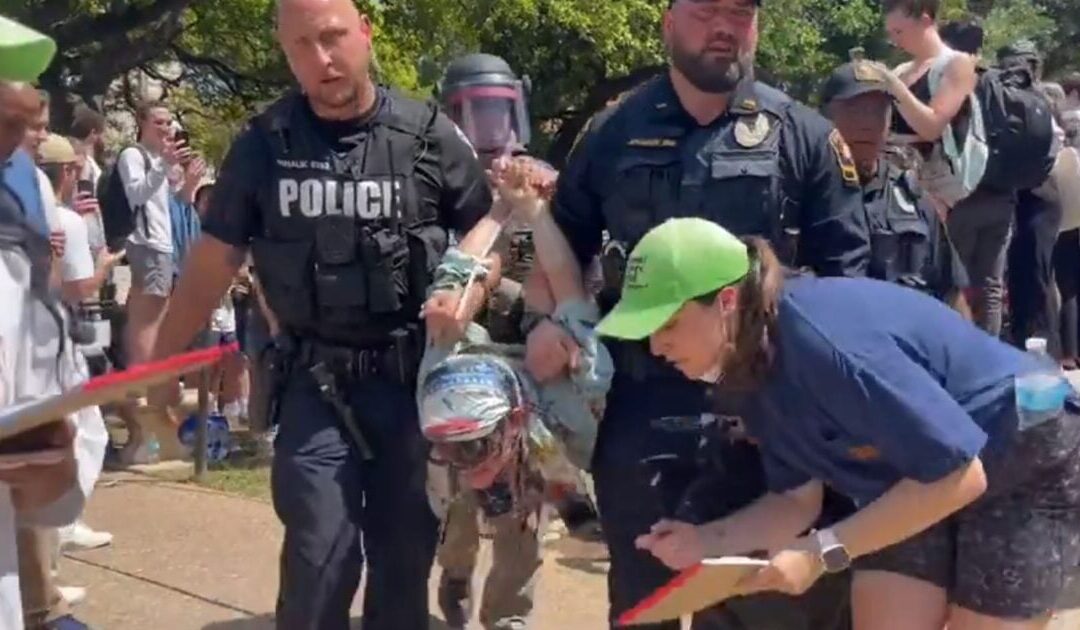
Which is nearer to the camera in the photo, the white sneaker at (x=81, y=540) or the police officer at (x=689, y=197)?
the police officer at (x=689, y=197)

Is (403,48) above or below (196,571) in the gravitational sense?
above

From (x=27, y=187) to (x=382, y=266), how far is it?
92cm

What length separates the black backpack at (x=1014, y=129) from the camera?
20.9 feet

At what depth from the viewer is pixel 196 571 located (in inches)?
247

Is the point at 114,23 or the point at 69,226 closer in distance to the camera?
the point at 69,226

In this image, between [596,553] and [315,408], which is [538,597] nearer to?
[596,553]

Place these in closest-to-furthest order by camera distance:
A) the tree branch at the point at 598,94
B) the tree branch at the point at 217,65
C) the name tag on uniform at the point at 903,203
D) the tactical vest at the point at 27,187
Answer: the tactical vest at the point at 27,187 → the name tag on uniform at the point at 903,203 → the tree branch at the point at 217,65 → the tree branch at the point at 598,94

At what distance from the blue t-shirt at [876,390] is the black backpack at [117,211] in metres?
5.73

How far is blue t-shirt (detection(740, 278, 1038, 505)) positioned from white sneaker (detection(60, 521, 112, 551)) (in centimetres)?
412

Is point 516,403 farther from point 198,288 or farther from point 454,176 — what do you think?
point 198,288

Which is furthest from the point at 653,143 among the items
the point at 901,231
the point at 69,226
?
the point at 69,226

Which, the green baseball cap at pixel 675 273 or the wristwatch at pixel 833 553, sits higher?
the green baseball cap at pixel 675 273

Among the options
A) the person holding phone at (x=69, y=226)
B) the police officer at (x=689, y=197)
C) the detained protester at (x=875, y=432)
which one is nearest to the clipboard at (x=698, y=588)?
the detained protester at (x=875, y=432)

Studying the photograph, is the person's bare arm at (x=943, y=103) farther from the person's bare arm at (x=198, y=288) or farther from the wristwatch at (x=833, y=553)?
the wristwatch at (x=833, y=553)
